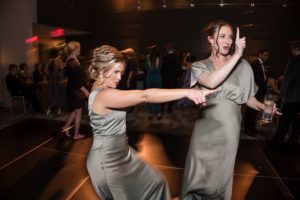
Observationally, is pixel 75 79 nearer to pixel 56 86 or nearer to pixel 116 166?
pixel 56 86

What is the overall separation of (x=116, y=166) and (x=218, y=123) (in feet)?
2.60

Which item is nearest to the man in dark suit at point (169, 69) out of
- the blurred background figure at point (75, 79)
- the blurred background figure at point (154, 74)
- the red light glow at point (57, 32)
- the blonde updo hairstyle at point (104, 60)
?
the blurred background figure at point (154, 74)

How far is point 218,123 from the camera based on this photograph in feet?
7.00

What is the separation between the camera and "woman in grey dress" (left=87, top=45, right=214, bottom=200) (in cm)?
191

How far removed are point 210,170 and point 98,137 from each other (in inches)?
34.1

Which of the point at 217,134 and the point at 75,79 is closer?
the point at 217,134

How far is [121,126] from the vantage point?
1989 millimetres

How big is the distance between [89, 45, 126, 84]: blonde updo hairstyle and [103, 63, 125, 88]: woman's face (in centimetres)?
1

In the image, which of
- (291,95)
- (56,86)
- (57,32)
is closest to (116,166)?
(291,95)

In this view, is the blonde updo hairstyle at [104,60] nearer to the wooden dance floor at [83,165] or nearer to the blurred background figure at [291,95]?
the wooden dance floor at [83,165]

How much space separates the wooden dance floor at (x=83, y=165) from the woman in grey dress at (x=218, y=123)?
43.5 inches

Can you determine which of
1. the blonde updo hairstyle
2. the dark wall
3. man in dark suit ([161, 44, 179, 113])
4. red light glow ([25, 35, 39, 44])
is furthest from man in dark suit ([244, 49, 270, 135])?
red light glow ([25, 35, 39, 44])

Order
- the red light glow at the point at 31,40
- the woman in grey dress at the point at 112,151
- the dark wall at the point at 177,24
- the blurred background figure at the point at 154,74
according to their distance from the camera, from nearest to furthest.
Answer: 1. the woman in grey dress at the point at 112,151
2. the blurred background figure at the point at 154,74
3. the red light glow at the point at 31,40
4. the dark wall at the point at 177,24

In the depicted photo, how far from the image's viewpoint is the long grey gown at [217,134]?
213cm
